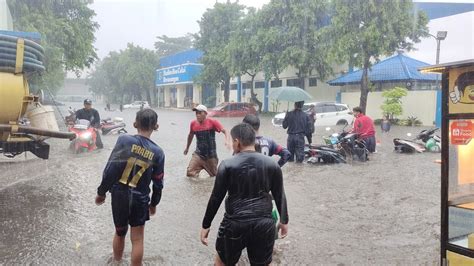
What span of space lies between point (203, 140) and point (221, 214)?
2046 millimetres

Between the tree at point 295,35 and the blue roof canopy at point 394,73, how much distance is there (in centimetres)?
199

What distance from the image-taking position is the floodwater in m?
4.38

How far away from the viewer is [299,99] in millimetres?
10820

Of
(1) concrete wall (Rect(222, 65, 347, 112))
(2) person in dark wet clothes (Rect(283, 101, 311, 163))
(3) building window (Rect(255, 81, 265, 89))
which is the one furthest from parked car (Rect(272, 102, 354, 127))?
(3) building window (Rect(255, 81, 265, 89))

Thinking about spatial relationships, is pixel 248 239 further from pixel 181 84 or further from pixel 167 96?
pixel 167 96

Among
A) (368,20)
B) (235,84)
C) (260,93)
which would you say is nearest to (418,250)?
(368,20)

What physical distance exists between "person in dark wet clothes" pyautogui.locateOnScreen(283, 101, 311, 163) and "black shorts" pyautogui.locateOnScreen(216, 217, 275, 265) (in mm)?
A: 6835

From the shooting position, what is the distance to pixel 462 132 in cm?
326

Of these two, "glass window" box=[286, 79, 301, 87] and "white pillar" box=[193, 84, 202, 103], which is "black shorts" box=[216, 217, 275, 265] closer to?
"glass window" box=[286, 79, 301, 87]

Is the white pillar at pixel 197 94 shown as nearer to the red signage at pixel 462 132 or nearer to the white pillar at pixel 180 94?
the white pillar at pixel 180 94

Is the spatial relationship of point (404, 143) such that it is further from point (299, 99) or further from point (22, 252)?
point (22, 252)

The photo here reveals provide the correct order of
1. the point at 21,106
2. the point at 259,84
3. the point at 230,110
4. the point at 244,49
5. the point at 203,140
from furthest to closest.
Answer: the point at 259,84 < the point at 244,49 < the point at 230,110 < the point at 203,140 < the point at 21,106

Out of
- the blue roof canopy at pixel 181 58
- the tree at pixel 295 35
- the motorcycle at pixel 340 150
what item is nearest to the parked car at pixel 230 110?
the tree at pixel 295 35

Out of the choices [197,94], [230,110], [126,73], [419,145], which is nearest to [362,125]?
[419,145]
